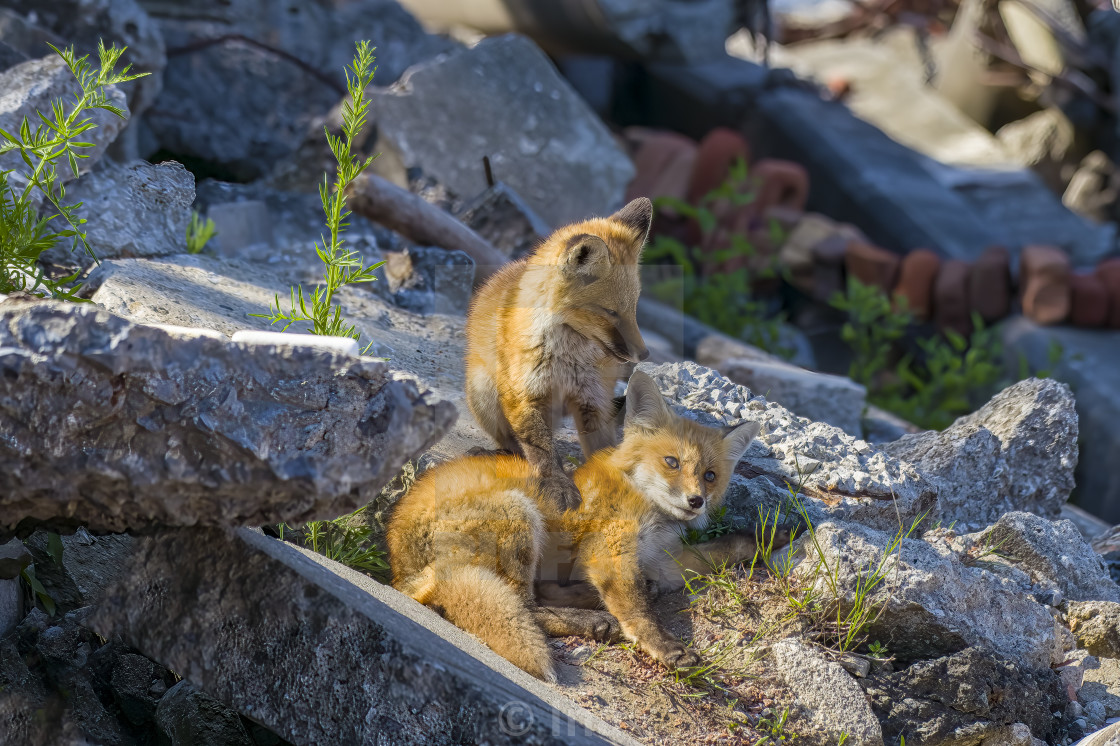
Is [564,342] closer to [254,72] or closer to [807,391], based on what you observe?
[807,391]

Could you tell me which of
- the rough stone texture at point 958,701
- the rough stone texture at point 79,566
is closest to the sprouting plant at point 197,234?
the rough stone texture at point 79,566

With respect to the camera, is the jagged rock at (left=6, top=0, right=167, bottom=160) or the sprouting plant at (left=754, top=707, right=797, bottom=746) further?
the jagged rock at (left=6, top=0, right=167, bottom=160)

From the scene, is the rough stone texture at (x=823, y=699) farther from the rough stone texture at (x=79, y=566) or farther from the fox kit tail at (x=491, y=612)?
the rough stone texture at (x=79, y=566)

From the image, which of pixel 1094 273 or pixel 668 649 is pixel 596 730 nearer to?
pixel 668 649

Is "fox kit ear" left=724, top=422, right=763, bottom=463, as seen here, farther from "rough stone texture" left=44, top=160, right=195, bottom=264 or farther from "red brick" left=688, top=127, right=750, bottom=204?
"red brick" left=688, top=127, right=750, bottom=204

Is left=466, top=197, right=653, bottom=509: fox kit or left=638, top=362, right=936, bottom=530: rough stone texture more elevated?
left=466, top=197, right=653, bottom=509: fox kit

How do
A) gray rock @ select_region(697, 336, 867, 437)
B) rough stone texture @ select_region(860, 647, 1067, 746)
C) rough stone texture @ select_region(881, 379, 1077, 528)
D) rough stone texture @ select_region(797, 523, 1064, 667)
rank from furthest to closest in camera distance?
gray rock @ select_region(697, 336, 867, 437), rough stone texture @ select_region(881, 379, 1077, 528), rough stone texture @ select_region(797, 523, 1064, 667), rough stone texture @ select_region(860, 647, 1067, 746)

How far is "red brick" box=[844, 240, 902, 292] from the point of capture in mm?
9484

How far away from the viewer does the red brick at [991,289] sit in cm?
945

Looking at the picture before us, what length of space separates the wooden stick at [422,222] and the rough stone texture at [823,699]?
10.1 ft

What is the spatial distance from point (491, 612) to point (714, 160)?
8.15 metres

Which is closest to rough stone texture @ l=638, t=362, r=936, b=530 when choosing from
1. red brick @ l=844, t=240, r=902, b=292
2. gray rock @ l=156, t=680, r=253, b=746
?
gray rock @ l=156, t=680, r=253, b=746

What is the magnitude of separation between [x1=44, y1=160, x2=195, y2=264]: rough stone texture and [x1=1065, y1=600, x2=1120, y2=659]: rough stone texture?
160 inches

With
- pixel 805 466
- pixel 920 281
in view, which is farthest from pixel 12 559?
pixel 920 281
